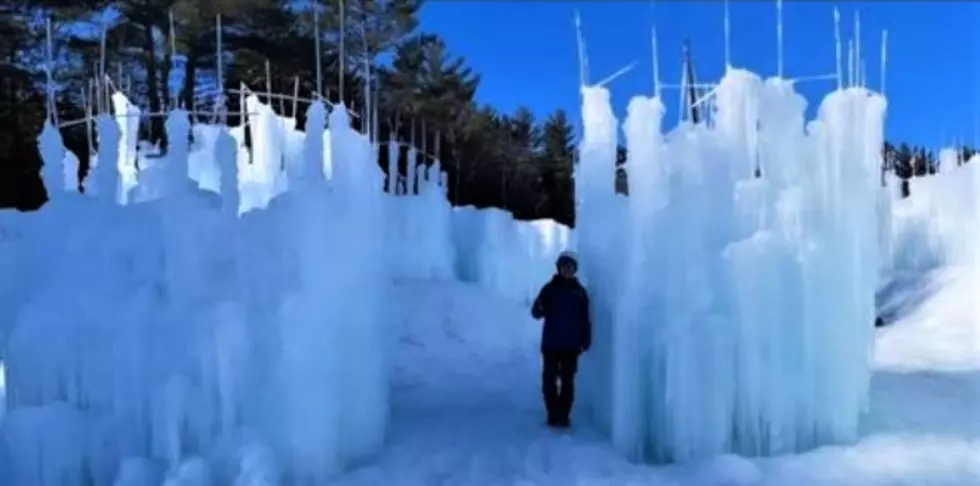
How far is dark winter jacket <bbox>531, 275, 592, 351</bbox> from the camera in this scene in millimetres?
7055

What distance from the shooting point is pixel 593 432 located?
7.13 metres

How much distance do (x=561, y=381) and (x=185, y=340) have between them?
2.58 meters

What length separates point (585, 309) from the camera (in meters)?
7.08

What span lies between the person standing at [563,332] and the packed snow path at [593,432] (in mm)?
201

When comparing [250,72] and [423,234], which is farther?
[250,72]

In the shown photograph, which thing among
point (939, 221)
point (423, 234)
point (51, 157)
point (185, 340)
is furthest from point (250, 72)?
point (185, 340)

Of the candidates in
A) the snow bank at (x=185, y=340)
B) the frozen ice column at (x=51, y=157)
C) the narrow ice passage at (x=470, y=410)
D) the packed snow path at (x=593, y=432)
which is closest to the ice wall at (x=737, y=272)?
the packed snow path at (x=593, y=432)

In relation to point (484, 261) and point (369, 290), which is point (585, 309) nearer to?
point (369, 290)

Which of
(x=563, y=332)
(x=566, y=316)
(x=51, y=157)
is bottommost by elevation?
Result: (x=563, y=332)

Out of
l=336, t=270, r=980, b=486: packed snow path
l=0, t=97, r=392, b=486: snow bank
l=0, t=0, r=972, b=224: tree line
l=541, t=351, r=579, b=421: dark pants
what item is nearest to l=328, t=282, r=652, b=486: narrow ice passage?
l=336, t=270, r=980, b=486: packed snow path

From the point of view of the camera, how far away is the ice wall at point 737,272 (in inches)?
260

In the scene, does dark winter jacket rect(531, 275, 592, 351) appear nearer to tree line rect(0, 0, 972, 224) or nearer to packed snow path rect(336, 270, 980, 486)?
packed snow path rect(336, 270, 980, 486)

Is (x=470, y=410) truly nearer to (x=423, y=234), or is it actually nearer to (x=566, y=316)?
(x=566, y=316)

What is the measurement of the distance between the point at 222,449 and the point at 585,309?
8.29ft
